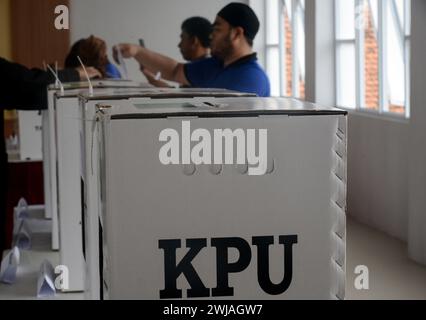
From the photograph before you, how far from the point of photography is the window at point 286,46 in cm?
1053

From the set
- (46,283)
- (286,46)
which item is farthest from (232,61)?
(286,46)

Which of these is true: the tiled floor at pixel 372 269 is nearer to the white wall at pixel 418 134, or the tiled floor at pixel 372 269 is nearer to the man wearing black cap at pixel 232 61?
the white wall at pixel 418 134

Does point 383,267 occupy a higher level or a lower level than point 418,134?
lower

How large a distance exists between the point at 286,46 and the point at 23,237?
7094mm

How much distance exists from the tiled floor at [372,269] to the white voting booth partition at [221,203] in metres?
2.32

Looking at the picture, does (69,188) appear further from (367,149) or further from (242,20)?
(367,149)

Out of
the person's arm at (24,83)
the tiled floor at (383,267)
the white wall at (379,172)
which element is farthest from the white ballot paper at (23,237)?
the white wall at (379,172)

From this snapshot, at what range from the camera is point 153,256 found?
1325 mm

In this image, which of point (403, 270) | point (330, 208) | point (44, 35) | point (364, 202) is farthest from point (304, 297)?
point (44, 35)

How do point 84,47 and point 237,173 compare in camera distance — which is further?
point 84,47

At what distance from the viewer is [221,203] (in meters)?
1.32

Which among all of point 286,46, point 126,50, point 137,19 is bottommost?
point 126,50
